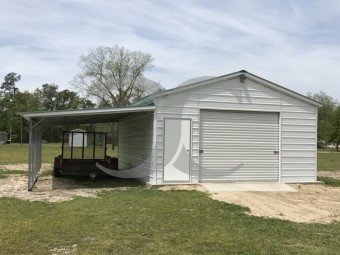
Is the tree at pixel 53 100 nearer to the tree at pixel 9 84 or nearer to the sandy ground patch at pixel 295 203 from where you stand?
the tree at pixel 9 84

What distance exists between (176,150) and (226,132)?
1.87 metres

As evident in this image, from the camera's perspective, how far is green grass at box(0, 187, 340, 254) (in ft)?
19.8

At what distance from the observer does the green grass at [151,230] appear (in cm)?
604

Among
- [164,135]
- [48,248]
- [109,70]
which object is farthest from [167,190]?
[109,70]

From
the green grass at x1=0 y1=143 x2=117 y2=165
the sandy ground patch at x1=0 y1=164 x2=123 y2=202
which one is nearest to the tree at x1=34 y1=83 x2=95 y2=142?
the green grass at x1=0 y1=143 x2=117 y2=165

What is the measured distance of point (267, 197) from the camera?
11.3 metres

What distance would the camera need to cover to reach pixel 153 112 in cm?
1298

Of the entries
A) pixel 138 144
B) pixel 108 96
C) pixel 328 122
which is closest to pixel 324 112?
pixel 328 122

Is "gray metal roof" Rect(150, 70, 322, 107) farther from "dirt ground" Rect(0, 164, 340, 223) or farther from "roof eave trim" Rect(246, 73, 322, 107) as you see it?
"dirt ground" Rect(0, 164, 340, 223)

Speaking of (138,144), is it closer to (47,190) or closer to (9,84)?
(47,190)

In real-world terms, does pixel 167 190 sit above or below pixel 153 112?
below

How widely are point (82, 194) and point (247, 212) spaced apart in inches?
191

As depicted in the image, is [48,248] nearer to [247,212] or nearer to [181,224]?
[181,224]

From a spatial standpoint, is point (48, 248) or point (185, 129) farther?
point (185, 129)
